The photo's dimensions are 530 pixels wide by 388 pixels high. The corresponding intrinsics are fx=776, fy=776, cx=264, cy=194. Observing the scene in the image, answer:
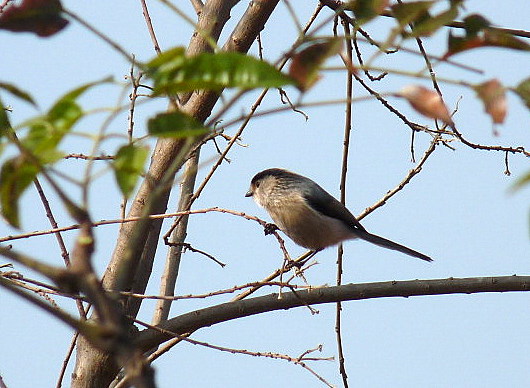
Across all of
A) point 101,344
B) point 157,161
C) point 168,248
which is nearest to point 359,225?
point 168,248

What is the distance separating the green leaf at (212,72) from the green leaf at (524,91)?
23 cm

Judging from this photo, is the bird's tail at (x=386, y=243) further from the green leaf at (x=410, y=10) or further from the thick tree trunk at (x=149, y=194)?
the green leaf at (x=410, y=10)

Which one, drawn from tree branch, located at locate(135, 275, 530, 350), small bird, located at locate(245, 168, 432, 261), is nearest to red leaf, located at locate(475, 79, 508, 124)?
tree branch, located at locate(135, 275, 530, 350)

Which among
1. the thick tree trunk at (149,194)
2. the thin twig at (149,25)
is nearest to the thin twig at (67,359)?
the thick tree trunk at (149,194)

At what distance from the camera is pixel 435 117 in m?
0.75

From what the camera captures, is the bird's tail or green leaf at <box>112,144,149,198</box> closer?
green leaf at <box>112,144,149,198</box>

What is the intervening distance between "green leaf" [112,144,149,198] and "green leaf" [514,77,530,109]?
37 centimetres

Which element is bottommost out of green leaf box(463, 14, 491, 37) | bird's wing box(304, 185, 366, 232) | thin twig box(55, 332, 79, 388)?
green leaf box(463, 14, 491, 37)

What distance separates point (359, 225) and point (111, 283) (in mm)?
2589

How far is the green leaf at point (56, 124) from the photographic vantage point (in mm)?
758

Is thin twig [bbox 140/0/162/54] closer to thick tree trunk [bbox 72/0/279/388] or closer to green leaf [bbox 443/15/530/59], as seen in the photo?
thick tree trunk [bbox 72/0/279/388]

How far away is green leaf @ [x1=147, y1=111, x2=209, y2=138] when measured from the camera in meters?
0.74

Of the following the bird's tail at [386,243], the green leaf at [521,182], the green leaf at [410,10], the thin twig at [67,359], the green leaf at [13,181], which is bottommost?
the green leaf at [521,182]

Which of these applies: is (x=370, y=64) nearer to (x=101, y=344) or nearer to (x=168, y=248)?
(x=101, y=344)
